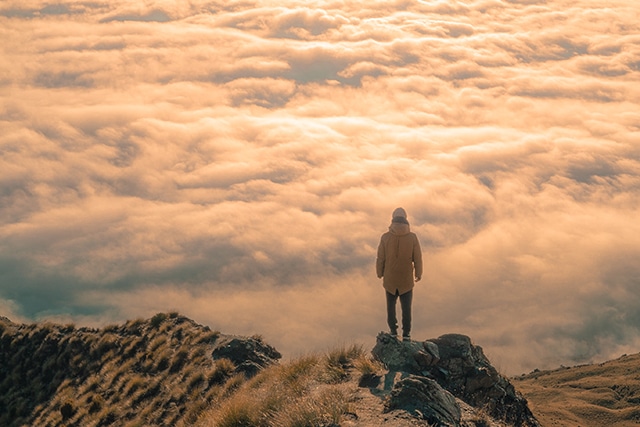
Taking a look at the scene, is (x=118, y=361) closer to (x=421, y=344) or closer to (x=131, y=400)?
(x=131, y=400)

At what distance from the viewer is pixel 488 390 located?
697 inches

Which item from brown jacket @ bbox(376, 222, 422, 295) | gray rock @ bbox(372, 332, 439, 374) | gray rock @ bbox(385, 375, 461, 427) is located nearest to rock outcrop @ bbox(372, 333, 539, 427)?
gray rock @ bbox(372, 332, 439, 374)

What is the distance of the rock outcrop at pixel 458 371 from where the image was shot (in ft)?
52.1

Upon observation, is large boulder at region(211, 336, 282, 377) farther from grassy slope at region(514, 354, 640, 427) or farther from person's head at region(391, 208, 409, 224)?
grassy slope at region(514, 354, 640, 427)

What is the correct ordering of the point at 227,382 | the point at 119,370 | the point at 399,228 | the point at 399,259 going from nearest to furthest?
the point at 399,228, the point at 399,259, the point at 227,382, the point at 119,370

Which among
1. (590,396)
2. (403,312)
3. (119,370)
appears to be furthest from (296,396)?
(590,396)

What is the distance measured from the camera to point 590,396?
53.8 metres

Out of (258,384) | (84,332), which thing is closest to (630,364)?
(84,332)

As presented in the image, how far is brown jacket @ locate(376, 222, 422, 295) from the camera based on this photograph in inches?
648

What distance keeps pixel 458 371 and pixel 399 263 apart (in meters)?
3.39

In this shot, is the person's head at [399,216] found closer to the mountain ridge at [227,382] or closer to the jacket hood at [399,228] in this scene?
the jacket hood at [399,228]

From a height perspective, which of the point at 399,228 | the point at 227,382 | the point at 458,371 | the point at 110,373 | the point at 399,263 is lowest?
the point at 110,373

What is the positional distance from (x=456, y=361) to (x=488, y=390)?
1174mm

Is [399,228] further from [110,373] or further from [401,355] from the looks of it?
[110,373]
